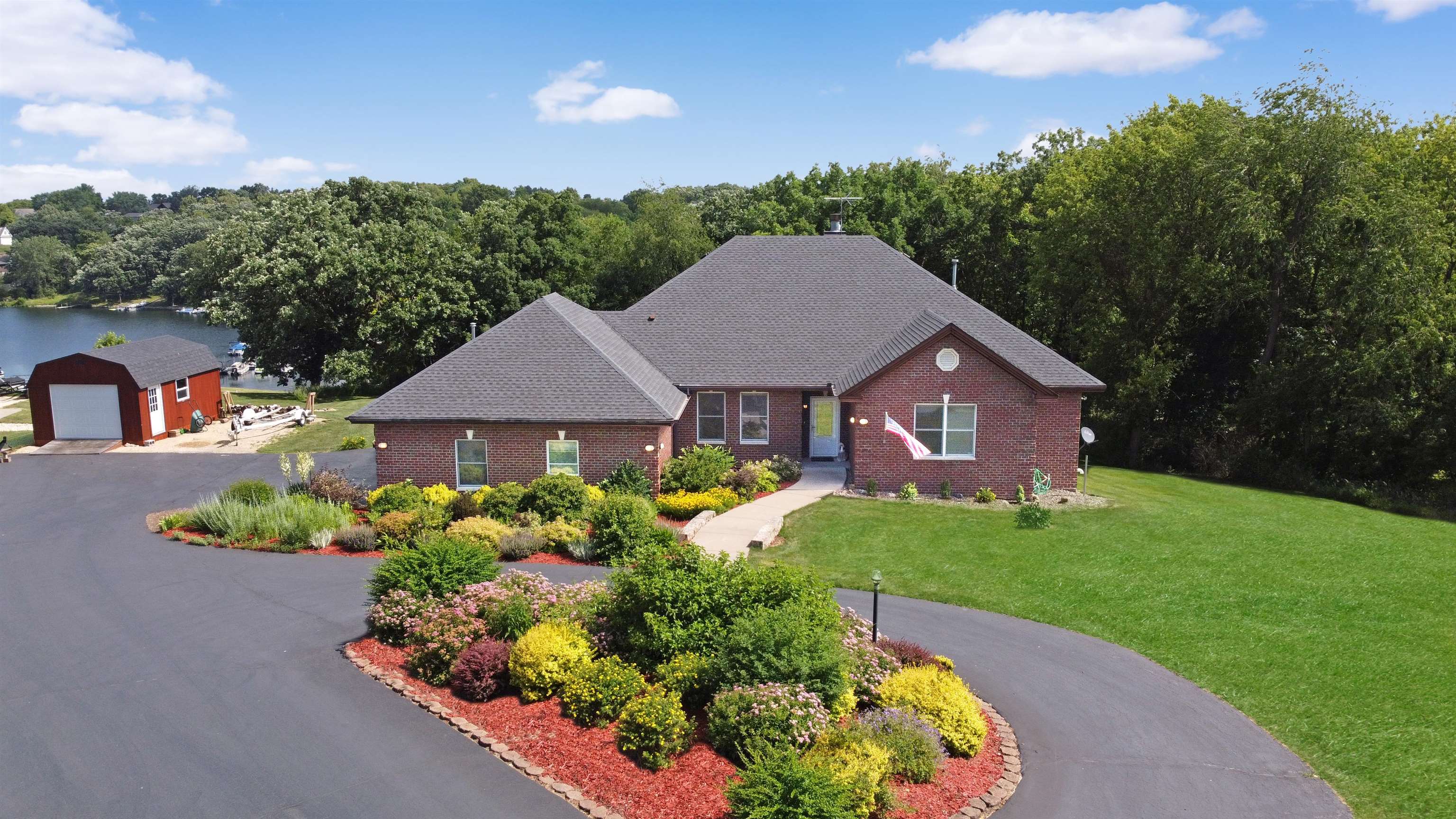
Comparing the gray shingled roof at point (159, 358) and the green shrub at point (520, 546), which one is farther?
the gray shingled roof at point (159, 358)

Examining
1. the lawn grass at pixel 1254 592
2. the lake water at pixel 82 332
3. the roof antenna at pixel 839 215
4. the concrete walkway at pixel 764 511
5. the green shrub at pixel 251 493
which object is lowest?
the lawn grass at pixel 1254 592

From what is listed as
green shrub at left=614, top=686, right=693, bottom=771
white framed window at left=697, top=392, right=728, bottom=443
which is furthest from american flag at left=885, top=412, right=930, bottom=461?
green shrub at left=614, top=686, right=693, bottom=771

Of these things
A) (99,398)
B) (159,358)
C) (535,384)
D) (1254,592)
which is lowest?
(1254,592)

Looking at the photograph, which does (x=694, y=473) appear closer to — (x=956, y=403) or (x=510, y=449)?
(x=510, y=449)

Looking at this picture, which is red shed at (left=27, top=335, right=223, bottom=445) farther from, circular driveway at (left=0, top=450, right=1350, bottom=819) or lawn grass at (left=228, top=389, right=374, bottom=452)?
circular driveway at (left=0, top=450, right=1350, bottom=819)

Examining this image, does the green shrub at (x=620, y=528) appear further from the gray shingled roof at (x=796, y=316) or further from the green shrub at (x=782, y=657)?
the gray shingled roof at (x=796, y=316)

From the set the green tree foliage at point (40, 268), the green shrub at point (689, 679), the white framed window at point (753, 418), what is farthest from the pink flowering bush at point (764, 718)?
the green tree foliage at point (40, 268)

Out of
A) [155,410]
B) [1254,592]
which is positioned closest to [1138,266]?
[1254,592]
